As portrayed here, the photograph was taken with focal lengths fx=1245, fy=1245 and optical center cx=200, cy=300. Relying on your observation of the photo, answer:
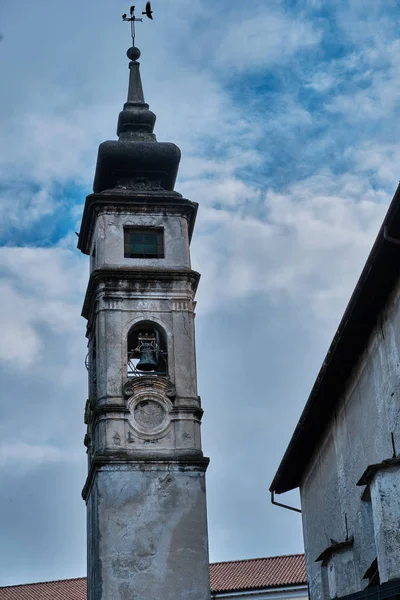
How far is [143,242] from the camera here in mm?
26547

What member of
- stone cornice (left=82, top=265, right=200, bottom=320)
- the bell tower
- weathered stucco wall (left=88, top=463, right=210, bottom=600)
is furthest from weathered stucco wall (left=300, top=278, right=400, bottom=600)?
stone cornice (left=82, top=265, right=200, bottom=320)

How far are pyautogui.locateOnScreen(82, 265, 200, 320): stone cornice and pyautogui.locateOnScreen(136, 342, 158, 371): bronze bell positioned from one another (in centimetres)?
136

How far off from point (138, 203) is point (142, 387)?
4.21 metres

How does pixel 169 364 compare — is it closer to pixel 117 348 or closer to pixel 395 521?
pixel 117 348

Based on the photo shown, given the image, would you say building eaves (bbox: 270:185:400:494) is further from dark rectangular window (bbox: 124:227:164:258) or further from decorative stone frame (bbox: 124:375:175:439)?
dark rectangular window (bbox: 124:227:164:258)

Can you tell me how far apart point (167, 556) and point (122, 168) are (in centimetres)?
884

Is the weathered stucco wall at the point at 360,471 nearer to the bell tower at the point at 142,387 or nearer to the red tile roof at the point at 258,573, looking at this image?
the bell tower at the point at 142,387

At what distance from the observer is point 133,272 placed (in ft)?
84.6

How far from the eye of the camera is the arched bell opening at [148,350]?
2520 centimetres

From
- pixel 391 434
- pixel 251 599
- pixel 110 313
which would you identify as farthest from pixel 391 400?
pixel 251 599

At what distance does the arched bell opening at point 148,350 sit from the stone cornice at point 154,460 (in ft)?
5.96

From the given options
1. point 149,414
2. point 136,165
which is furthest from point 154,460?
point 136,165

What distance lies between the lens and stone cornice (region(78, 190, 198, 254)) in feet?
87.2

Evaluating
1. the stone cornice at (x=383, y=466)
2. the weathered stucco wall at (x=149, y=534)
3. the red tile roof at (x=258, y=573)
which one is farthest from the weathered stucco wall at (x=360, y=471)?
the red tile roof at (x=258, y=573)
